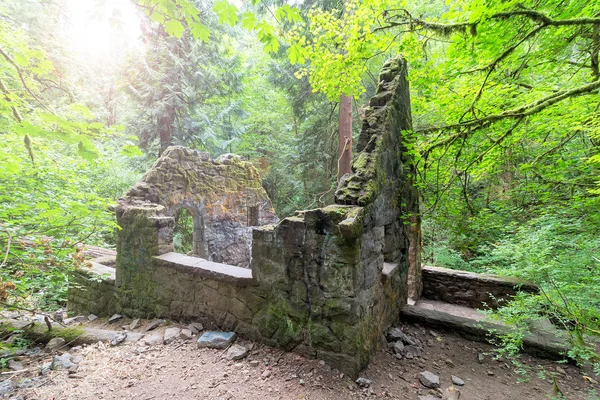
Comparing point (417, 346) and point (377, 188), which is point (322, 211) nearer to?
point (377, 188)

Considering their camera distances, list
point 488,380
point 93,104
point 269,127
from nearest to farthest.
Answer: point 488,380 < point 93,104 < point 269,127

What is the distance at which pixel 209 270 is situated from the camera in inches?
146

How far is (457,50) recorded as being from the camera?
11.6ft

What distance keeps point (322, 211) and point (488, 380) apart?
2785mm

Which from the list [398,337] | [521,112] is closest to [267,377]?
[398,337]

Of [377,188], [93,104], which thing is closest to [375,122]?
[377,188]

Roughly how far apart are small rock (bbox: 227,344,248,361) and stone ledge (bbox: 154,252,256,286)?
72 cm

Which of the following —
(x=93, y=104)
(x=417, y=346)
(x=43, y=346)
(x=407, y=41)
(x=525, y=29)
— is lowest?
(x=43, y=346)

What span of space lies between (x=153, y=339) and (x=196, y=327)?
54 centimetres

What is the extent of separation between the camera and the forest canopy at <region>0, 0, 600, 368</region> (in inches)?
101

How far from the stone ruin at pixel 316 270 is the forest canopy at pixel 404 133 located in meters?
0.49

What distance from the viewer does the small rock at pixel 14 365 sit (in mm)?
3192

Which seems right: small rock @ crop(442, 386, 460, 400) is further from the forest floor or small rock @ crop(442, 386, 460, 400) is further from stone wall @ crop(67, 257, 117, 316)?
stone wall @ crop(67, 257, 117, 316)

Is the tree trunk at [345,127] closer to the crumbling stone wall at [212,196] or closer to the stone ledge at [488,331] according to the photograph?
the crumbling stone wall at [212,196]
